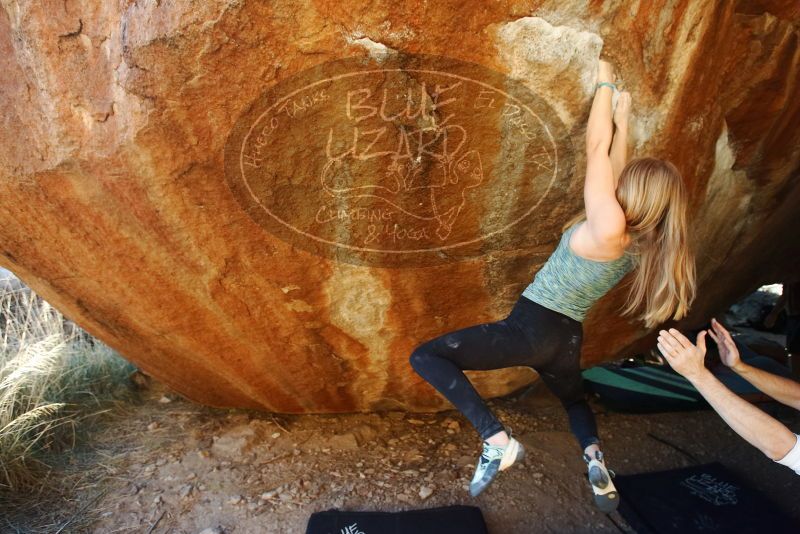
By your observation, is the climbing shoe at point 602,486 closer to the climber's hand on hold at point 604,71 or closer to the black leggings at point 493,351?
the black leggings at point 493,351

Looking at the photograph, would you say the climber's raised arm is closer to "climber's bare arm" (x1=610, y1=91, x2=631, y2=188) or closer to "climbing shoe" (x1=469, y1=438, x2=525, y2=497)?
"climber's bare arm" (x1=610, y1=91, x2=631, y2=188)

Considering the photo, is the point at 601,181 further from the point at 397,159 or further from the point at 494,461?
the point at 494,461

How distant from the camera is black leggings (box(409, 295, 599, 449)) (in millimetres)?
2023

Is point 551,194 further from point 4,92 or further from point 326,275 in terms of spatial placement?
point 4,92

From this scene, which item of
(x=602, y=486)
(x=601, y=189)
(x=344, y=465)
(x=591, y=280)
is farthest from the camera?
(x=344, y=465)

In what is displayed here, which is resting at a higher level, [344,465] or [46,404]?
[46,404]

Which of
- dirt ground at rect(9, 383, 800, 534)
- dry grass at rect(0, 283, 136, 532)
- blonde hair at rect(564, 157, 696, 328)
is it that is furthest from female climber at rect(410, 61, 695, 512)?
dry grass at rect(0, 283, 136, 532)

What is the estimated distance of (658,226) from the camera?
201cm

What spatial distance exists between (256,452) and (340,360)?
27.8 inches

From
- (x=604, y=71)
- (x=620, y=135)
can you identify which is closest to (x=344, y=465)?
A: (x=620, y=135)

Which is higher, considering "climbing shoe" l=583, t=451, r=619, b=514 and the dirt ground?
"climbing shoe" l=583, t=451, r=619, b=514

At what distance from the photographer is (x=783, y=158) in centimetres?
288

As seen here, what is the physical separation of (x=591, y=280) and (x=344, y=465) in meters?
1.63

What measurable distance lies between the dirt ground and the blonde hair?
1.23 meters
